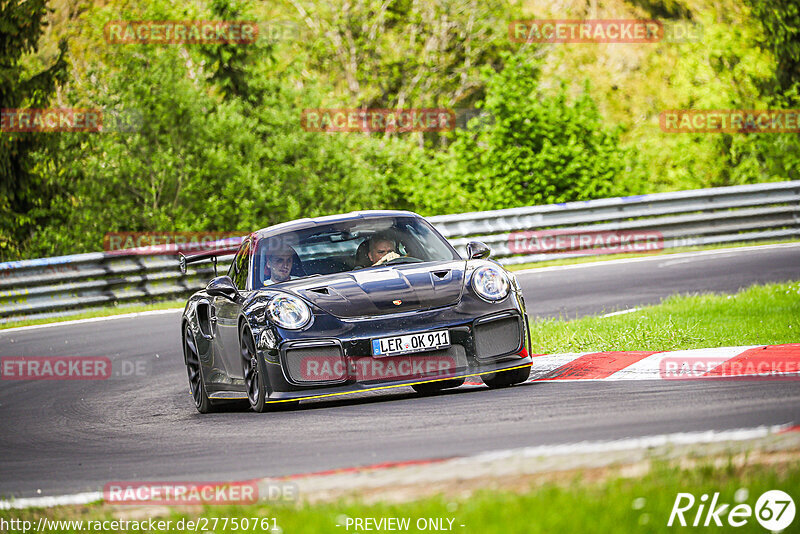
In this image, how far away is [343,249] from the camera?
8.72 meters

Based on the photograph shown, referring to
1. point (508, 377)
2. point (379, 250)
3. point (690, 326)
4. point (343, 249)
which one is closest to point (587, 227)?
point (690, 326)

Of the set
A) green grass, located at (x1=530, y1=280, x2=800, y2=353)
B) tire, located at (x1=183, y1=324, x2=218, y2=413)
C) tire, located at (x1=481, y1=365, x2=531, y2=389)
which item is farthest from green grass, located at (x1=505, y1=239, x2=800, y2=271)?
tire, located at (x1=481, y1=365, x2=531, y2=389)

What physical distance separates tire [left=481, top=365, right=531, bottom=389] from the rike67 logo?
14.1ft

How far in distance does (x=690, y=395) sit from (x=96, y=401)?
5356mm

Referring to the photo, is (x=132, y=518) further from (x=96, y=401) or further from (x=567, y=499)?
(x=96, y=401)

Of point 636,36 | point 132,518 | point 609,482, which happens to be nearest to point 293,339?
point 132,518

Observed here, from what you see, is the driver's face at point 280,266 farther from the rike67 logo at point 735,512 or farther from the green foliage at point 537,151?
the green foliage at point 537,151

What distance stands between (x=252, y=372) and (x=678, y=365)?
291 cm

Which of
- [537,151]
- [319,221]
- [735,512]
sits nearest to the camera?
[735,512]

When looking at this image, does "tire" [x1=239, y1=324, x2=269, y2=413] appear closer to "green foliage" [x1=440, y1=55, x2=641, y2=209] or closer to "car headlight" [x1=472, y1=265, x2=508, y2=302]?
"car headlight" [x1=472, y1=265, x2=508, y2=302]

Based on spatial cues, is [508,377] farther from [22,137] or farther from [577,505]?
[22,137]

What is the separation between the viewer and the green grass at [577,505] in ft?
12.0

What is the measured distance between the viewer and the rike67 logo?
11.9 feet

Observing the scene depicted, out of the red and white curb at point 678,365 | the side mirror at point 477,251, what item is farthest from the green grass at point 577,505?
the side mirror at point 477,251
